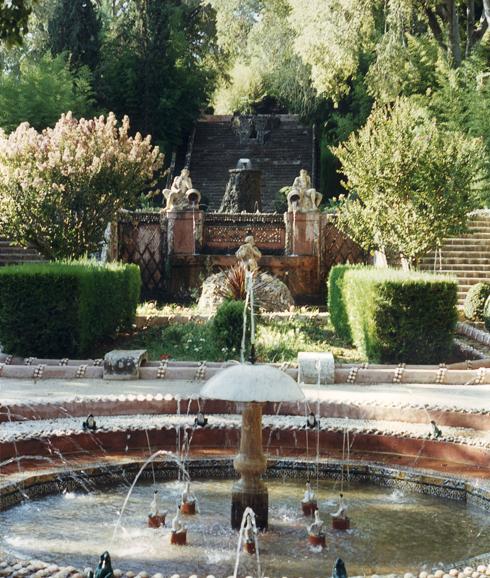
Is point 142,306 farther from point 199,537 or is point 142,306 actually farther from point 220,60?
point 220,60

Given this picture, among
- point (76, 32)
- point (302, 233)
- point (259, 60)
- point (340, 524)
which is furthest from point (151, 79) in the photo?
point (340, 524)

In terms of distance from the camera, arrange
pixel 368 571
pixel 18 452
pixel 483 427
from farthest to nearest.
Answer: pixel 483 427, pixel 18 452, pixel 368 571

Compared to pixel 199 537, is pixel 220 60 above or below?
above

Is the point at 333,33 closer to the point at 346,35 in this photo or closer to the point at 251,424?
the point at 346,35

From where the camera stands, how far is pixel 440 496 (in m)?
9.17

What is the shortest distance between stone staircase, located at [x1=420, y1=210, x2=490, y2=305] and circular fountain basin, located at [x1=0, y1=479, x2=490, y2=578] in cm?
1603

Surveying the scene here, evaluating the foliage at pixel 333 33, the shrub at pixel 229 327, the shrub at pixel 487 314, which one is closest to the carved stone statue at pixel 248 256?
the shrub at pixel 229 327

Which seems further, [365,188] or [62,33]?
[62,33]

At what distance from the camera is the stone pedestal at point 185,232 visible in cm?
2592

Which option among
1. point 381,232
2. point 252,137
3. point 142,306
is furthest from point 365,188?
point 252,137

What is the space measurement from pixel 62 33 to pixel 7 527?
3748 centimetres

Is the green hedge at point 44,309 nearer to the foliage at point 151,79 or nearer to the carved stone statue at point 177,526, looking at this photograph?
the carved stone statue at point 177,526

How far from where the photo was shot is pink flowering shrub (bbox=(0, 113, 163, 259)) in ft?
63.1

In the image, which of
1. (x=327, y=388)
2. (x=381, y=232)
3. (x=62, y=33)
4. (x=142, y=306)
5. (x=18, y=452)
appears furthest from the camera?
(x=62, y=33)
